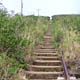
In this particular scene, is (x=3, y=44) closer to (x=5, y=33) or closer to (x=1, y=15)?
(x=5, y=33)

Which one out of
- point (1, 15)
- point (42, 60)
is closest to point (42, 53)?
point (42, 60)

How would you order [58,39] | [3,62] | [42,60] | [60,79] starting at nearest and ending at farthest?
[3,62]
[60,79]
[42,60]
[58,39]

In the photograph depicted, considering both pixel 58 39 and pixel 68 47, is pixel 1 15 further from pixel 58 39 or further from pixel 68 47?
pixel 58 39

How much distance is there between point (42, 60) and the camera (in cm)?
806

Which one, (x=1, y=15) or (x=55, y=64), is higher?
(x=1, y=15)

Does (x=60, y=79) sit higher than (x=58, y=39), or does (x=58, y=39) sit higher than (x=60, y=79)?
(x=58, y=39)

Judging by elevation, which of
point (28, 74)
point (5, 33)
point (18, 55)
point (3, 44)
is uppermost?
point (5, 33)

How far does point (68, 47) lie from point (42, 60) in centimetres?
138

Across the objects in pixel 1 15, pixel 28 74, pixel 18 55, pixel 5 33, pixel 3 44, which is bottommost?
pixel 28 74

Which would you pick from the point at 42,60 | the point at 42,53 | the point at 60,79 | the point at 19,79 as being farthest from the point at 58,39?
the point at 19,79

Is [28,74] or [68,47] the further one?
[68,47]

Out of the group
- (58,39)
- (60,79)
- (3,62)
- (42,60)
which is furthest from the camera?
(58,39)

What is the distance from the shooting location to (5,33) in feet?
20.6

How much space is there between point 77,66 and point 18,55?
2.30 meters
